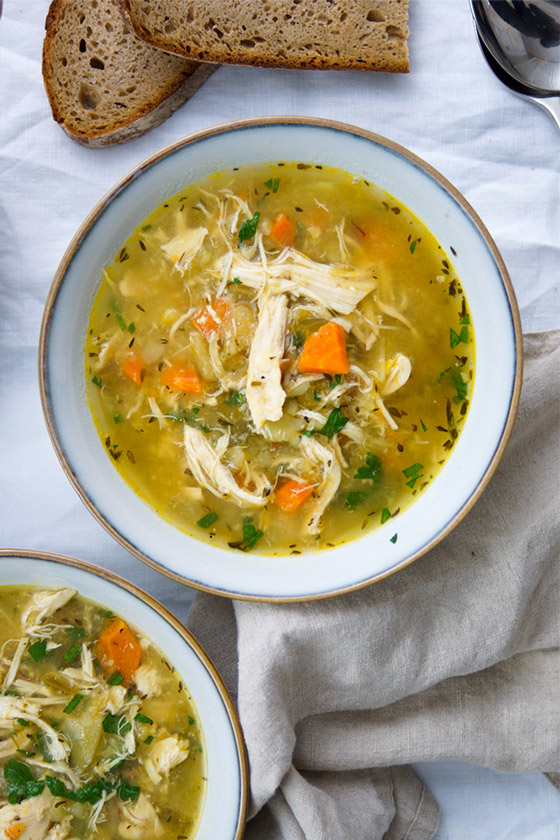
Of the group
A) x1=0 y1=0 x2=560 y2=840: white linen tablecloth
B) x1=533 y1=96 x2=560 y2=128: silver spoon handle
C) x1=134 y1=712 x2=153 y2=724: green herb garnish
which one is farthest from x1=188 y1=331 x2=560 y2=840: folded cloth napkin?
x1=533 y1=96 x2=560 y2=128: silver spoon handle

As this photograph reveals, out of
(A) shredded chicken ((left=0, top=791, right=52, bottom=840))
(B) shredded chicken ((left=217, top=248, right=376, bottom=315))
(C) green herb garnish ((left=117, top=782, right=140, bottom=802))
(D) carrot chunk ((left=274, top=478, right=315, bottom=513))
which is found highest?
(B) shredded chicken ((left=217, top=248, right=376, bottom=315))

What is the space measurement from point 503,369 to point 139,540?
1.38 m

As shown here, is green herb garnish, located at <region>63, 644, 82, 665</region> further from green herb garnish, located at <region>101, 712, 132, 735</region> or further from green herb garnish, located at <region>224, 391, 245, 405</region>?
green herb garnish, located at <region>224, 391, 245, 405</region>

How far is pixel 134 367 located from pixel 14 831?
1719mm

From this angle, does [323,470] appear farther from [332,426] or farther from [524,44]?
[524,44]

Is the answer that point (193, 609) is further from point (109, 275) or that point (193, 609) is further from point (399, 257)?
point (399, 257)

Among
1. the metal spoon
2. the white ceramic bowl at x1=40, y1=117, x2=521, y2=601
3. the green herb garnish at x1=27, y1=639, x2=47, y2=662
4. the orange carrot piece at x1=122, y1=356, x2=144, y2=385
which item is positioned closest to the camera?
the white ceramic bowl at x1=40, y1=117, x2=521, y2=601

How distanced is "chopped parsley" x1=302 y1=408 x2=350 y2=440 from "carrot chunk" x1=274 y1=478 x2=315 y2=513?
0.18 meters

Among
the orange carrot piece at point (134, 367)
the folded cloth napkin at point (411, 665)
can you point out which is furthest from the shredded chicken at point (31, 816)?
the orange carrot piece at point (134, 367)

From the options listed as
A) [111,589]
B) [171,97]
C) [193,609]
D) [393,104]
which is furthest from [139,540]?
[393,104]

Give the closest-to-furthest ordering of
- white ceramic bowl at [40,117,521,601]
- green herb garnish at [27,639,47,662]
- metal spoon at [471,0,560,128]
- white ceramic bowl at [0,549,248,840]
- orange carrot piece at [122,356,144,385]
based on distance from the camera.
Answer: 1. white ceramic bowl at [40,117,521,601]
2. white ceramic bowl at [0,549,248,840]
3. orange carrot piece at [122,356,144,385]
4. green herb garnish at [27,639,47,662]
5. metal spoon at [471,0,560,128]

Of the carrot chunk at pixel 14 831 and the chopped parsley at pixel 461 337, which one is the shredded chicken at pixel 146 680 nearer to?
the carrot chunk at pixel 14 831

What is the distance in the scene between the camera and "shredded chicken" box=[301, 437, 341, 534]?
9.29 feet

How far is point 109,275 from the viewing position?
9.24 feet
